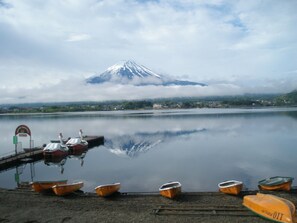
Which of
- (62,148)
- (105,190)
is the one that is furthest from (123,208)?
(62,148)

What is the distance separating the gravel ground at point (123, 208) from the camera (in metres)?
9.72

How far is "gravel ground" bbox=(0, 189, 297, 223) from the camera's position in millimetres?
9719

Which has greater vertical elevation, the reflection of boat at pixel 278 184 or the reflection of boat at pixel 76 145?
the reflection of boat at pixel 278 184

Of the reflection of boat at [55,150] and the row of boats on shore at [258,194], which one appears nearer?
the row of boats on shore at [258,194]

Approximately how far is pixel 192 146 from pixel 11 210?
24252 mm

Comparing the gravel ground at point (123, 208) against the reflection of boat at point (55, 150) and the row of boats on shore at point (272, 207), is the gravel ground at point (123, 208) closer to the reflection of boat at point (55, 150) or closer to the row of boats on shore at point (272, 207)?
the row of boats on shore at point (272, 207)

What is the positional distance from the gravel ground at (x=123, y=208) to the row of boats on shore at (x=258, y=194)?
0.73 feet

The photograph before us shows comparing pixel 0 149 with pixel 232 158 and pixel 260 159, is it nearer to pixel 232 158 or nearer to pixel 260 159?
pixel 232 158

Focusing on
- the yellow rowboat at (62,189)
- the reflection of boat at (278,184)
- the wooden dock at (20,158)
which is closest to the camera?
the reflection of boat at (278,184)

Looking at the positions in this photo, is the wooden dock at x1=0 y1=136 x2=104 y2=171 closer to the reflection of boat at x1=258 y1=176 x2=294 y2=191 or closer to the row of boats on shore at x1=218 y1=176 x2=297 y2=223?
the reflection of boat at x1=258 y1=176 x2=294 y2=191

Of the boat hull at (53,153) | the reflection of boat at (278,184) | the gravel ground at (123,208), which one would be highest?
the reflection of boat at (278,184)

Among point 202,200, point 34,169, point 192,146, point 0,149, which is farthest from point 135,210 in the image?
point 0,149

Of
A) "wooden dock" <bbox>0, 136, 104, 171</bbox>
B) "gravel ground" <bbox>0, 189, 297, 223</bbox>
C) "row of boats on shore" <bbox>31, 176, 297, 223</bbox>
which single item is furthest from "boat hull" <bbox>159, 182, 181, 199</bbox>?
"wooden dock" <bbox>0, 136, 104, 171</bbox>

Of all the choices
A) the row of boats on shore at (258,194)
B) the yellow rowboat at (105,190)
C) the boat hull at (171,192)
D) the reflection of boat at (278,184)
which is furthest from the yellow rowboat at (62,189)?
the reflection of boat at (278,184)
